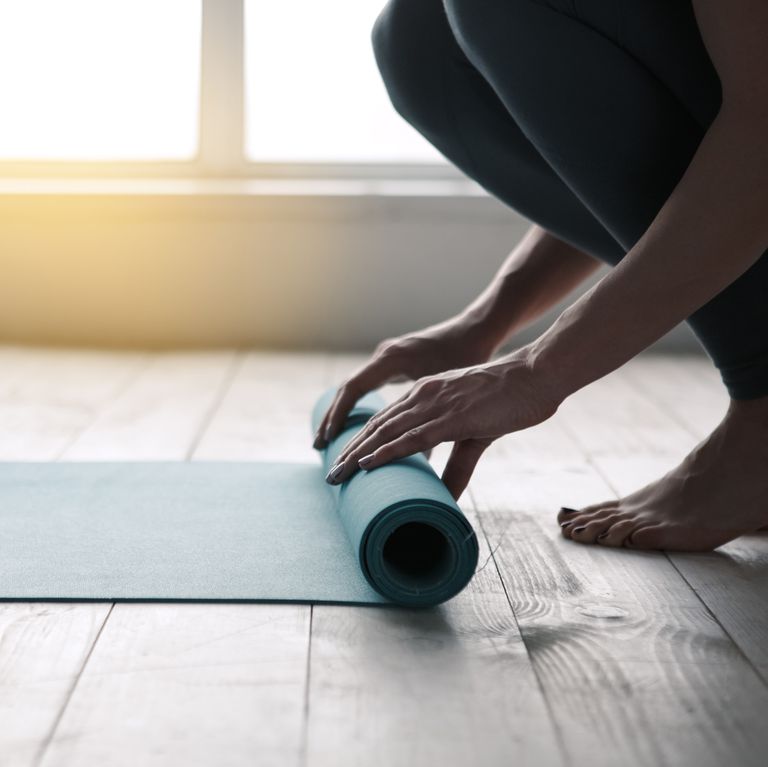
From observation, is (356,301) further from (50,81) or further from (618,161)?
(618,161)

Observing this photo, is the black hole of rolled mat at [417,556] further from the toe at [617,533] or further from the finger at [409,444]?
the toe at [617,533]

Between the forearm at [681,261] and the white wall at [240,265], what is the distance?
73.6 inches

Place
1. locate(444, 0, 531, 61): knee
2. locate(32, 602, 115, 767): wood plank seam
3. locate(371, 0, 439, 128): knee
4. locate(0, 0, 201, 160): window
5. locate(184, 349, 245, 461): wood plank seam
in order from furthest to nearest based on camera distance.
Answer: locate(0, 0, 201, 160): window < locate(184, 349, 245, 461): wood plank seam < locate(371, 0, 439, 128): knee < locate(444, 0, 531, 61): knee < locate(32, 602, 115, 767): wood plank seam

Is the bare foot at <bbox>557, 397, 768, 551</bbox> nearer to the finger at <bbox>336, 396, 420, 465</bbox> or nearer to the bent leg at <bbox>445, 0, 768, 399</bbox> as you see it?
the bent leg at <bbox>445, 0, 768, 399</bbox>

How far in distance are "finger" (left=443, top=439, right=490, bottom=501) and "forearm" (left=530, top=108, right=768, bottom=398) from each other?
0.12 meters

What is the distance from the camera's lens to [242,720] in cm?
84

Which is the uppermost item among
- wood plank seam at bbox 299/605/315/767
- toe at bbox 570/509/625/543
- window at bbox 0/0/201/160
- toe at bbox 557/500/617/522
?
wood plank seam at bbox 299/605/315/767

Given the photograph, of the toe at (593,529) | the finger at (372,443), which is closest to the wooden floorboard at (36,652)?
the finger at (372,443)

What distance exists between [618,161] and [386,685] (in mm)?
614

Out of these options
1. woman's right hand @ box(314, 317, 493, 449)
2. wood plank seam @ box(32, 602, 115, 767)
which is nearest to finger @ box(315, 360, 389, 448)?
woman's right hand @ box(314, 317, 493, 449)

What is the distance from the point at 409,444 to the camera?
44.7 inches

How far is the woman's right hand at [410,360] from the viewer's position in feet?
4.76

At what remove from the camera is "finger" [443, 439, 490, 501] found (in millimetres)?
1176

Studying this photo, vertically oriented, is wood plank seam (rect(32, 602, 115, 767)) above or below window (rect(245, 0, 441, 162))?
above
